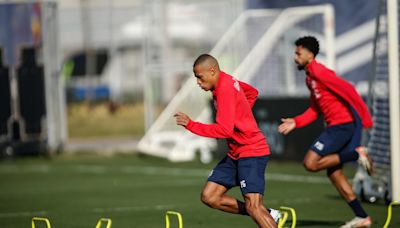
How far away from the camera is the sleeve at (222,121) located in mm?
10938

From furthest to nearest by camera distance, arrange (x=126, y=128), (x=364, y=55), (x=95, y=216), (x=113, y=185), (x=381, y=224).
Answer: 1. (x=126, y=128)
2. (x=364, y=55)
3. (x=113, y=185)
4. (x=95, y=216)
5. (x=381, y=224)

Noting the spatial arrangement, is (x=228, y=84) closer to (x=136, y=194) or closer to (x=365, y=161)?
(x=365, y=161)

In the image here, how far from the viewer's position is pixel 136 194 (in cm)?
1933

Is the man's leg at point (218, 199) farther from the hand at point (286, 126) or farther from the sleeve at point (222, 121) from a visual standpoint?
the hand at point (286, 126)

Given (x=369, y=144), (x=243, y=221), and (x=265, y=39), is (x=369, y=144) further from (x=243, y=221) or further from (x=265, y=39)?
(x=265, y=39)

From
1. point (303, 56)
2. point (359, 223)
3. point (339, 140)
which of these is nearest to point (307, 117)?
point (339, 140)

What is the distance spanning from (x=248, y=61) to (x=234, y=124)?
15474 millimetres

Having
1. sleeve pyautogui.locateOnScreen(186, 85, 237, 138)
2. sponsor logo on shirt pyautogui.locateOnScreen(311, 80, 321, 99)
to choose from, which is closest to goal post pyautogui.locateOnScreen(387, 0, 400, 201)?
sponsor logo on shirt pyautogui.locateOnScreen(311, 80, 321, 99)

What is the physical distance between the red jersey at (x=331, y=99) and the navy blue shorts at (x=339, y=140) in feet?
0.27

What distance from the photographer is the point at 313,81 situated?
1369 cm

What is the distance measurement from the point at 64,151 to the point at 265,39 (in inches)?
315

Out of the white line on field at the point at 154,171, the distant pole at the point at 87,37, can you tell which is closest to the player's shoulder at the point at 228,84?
the white line on field at the point at 154,171

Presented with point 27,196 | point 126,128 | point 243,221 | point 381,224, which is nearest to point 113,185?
point 27,196

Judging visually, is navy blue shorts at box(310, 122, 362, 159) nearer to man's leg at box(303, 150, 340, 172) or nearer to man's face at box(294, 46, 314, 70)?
man's leg at box(303, 150, 340, 172)
